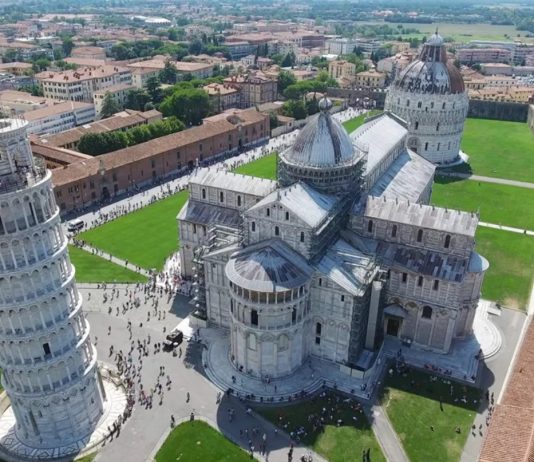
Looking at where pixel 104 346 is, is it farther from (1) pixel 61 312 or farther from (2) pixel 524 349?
(2) pixel 524 349

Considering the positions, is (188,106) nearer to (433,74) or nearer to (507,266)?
(433,74)

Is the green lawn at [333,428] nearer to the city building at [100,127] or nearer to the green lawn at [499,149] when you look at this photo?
the green lawn at [499,149]

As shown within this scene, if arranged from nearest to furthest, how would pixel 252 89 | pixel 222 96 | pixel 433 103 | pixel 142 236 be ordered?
pixel 142 236 < pixel 433 103 < pixel 222 96 < pixel 252 89

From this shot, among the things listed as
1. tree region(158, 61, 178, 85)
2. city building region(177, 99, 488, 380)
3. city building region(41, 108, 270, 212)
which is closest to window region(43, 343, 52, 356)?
city building region(177, 99, 488, 380)

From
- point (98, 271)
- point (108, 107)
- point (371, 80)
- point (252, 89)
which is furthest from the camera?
point (371, 80)

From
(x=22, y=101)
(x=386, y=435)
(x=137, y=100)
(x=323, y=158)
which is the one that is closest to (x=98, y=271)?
(x=323, y=158)

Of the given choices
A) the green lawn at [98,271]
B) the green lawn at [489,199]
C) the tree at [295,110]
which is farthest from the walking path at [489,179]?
the green lawn at [98,271]
